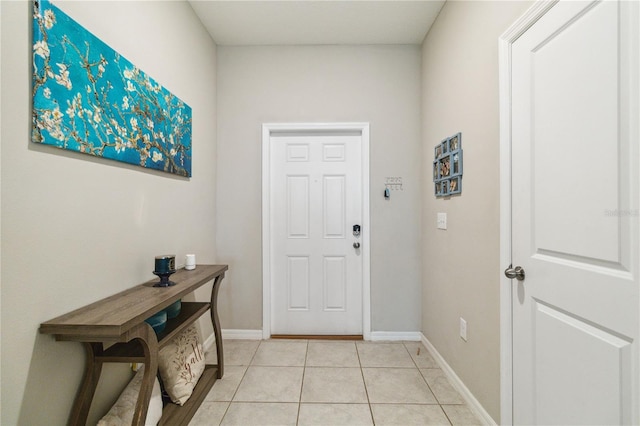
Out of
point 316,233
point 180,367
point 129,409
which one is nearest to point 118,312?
point 129,409

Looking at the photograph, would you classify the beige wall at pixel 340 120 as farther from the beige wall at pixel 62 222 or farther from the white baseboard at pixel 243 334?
the beige wall at pixel 62 222

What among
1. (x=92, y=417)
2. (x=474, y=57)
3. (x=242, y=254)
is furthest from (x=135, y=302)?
(x=474, y=57)

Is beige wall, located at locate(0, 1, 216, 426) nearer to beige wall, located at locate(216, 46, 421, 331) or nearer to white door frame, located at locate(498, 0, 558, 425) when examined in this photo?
beige wall, located at locate(216, 46, 421, 331)

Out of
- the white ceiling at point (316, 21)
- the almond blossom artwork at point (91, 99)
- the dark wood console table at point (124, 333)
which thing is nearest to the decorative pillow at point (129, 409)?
the dark wood console table at point (124, 333)

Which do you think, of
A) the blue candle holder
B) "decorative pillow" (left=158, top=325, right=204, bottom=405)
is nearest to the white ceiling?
the blue candle holder

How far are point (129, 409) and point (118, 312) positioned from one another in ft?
1.76

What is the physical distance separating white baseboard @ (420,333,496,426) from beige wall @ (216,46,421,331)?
43cm

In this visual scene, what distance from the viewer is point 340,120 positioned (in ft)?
8.39

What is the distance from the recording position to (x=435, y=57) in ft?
7.27

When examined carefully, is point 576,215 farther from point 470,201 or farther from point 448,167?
point 448,167

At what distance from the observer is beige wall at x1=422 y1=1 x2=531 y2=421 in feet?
4.73

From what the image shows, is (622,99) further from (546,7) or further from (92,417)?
(92,417)

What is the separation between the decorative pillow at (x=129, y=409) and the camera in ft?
3.95

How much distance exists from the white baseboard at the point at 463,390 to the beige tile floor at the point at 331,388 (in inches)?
1.4
